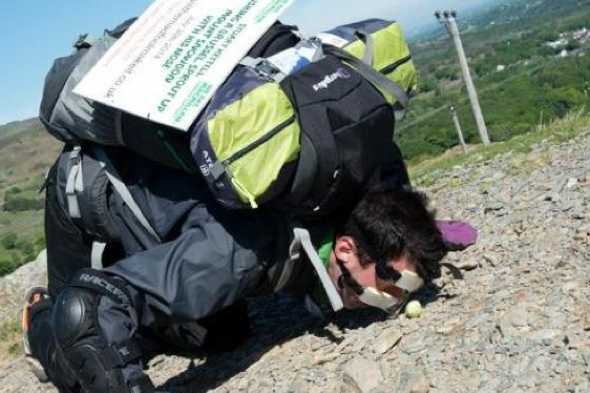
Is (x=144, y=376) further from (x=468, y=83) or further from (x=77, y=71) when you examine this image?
(x=468, y=83)

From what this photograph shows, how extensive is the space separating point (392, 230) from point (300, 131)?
0.84m

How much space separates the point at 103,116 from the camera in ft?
11.5

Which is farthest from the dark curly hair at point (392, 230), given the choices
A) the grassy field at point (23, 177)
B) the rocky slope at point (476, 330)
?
the grassy field at point (23, 177)

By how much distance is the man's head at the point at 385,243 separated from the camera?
11.8 feet

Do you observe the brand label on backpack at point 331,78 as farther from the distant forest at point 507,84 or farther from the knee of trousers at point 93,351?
the distant forest at point 507,84

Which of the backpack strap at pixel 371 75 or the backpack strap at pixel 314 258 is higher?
the backpack strap at pixel 371 75

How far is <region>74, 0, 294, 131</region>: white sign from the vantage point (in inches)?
122

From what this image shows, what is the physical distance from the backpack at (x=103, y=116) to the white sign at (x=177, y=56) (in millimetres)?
127

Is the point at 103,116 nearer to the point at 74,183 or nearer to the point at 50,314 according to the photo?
the point at 74,183

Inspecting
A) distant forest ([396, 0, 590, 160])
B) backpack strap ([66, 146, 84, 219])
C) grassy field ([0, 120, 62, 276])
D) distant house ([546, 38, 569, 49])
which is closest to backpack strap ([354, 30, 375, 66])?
backpack strap ([66, 146, 84, 219])

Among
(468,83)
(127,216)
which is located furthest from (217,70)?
→ (468,83)

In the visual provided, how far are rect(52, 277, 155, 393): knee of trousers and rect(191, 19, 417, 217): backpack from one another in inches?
32.3

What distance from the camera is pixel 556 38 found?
148m

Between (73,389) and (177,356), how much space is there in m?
1.43
